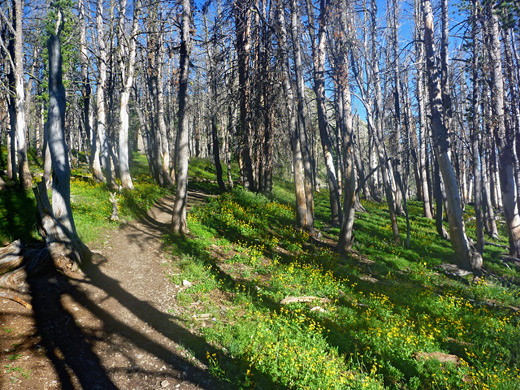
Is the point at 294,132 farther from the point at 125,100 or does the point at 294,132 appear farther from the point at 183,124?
the point at 125,100

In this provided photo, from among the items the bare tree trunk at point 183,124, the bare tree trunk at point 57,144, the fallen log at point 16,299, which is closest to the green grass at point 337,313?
the bare tree trunk at point 183,124

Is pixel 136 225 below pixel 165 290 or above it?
above

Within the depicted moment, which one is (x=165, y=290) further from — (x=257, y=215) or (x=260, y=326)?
(x=257, y=215)

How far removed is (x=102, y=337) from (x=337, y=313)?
15.2ft

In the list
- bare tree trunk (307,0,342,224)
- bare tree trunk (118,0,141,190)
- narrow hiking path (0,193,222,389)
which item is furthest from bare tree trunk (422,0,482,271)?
bare tree trunk (118,0,141,190)

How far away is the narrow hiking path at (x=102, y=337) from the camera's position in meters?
3.94

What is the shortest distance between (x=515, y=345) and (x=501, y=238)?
12.8 meters

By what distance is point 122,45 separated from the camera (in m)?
15.1

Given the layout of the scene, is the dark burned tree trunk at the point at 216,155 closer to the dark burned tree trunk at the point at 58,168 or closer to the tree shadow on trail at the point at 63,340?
the dark burned tree trunk at the point at 58,168

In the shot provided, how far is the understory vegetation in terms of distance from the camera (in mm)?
4531

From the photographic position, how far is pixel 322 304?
6.70 metres

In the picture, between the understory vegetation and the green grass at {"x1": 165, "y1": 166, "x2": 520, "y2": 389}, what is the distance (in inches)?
1.1

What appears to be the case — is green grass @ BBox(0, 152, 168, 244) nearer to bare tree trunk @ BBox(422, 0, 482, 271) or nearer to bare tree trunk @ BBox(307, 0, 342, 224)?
bare tree trunk @ BBox(307, 0, 342, 224)

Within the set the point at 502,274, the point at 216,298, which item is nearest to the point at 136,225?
the point at 216,298
